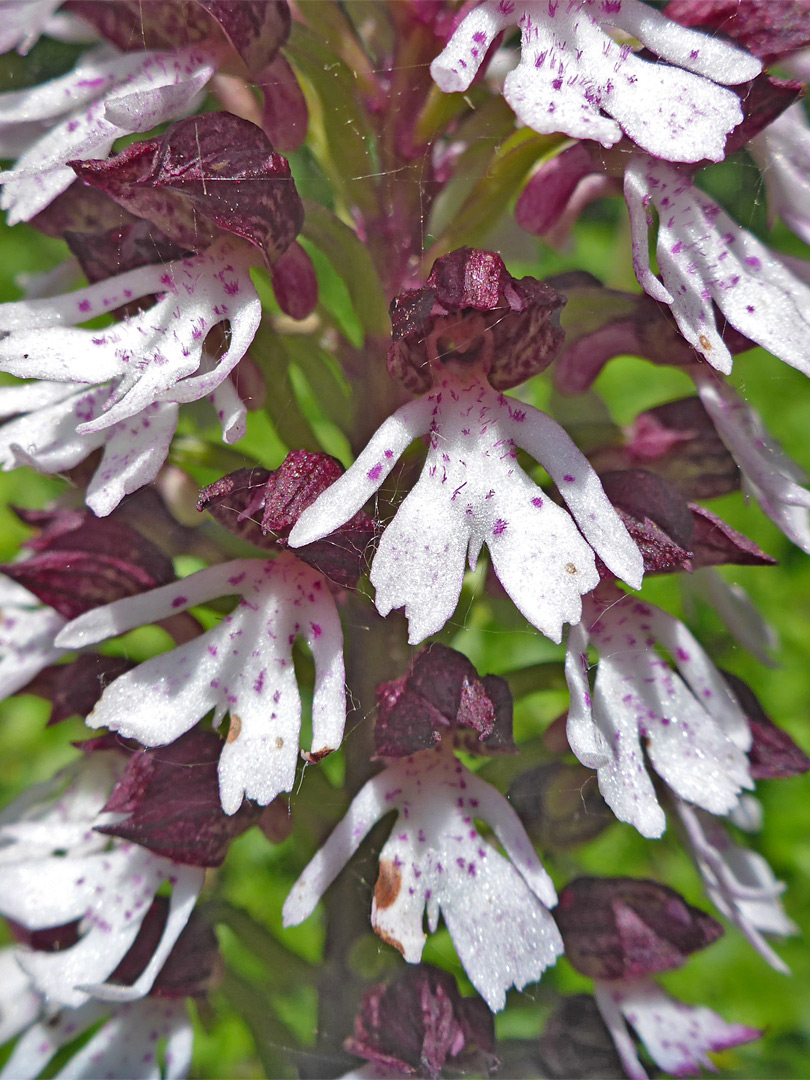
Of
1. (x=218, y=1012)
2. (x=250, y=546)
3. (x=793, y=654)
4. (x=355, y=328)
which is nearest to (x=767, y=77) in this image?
(x=355, y=328)

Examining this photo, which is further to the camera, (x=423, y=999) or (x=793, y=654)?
(x=793, y=654)

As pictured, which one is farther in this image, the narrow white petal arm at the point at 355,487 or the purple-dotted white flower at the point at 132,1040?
the purple-dotted white flower at the point at 132,1040

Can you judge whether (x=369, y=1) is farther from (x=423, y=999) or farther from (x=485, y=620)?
(x=423, y=999)

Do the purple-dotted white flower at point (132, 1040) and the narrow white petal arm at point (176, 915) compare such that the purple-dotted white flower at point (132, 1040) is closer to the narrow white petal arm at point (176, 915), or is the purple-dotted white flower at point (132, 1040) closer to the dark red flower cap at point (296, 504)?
the narrow white petal arm at point (176, 915)

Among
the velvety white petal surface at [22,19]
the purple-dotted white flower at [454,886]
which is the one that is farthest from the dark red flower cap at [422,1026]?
the velvety white petal surface at [22,19]

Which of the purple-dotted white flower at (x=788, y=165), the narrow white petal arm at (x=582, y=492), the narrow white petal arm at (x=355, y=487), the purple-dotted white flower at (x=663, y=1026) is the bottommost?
the purple-dotted white flower at (x=663, y=1026)

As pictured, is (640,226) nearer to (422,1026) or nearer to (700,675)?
(700,675)
